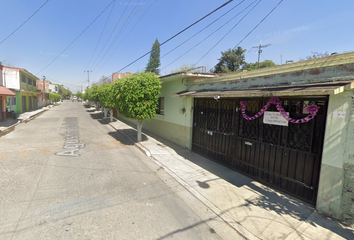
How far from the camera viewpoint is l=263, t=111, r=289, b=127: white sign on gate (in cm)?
433

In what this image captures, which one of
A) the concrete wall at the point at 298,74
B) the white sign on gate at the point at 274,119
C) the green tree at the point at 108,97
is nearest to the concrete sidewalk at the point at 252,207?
the white sign on gate at the point at 274,119

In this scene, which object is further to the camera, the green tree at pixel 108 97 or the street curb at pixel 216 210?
the green tree at pixel 108 97

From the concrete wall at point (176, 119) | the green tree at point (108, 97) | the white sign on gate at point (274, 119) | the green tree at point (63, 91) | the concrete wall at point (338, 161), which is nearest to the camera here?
the concrete wall at point (338, 161)

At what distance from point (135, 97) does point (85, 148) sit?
3319 millimetres

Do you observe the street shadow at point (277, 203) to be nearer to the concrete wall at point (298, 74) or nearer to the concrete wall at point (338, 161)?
the concrete wall at point (338, 161)

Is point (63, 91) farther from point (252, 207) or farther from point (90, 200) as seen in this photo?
point (252, 207)

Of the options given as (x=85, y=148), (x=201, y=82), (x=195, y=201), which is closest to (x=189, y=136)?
(x=201, y=82)

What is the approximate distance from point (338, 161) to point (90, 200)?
5242 mm

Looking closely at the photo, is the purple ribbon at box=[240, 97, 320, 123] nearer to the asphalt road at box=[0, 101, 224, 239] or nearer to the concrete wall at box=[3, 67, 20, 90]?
the asphalt road at box=[0, 101, 224, 239]

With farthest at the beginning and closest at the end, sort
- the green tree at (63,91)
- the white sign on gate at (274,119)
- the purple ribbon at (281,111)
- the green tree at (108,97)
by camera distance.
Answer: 1. the green tree at (63,91)
2. the green tree at (108,97)
3. the white sign on gate at (274,119)
4. the purple ribbon at (281,111)

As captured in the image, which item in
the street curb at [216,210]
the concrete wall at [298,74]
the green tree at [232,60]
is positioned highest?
the green tree at [232,60]

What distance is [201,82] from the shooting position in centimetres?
725

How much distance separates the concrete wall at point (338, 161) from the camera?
3.23 metres

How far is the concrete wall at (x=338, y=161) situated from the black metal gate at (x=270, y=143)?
214 millimetres
